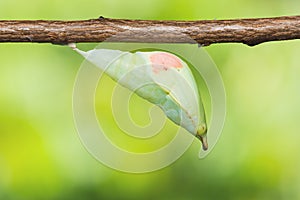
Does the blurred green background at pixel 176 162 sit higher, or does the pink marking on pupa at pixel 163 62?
the blurred green background at pixel 176 162

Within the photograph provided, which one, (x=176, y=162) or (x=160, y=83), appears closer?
(x=160, y=83)

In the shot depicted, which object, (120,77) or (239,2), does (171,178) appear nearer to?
(239,2)

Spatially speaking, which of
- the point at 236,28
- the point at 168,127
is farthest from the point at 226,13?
the point at 236,28

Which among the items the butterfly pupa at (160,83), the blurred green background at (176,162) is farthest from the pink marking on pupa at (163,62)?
the blurred green background at (176,162)

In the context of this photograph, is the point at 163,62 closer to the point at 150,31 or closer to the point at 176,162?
the point at 150,31

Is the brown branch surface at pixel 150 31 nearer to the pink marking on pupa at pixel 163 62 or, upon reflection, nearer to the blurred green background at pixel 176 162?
the pink marking on pupa at pixel 163 62

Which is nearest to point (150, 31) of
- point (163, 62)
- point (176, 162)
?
point (163, 62)
